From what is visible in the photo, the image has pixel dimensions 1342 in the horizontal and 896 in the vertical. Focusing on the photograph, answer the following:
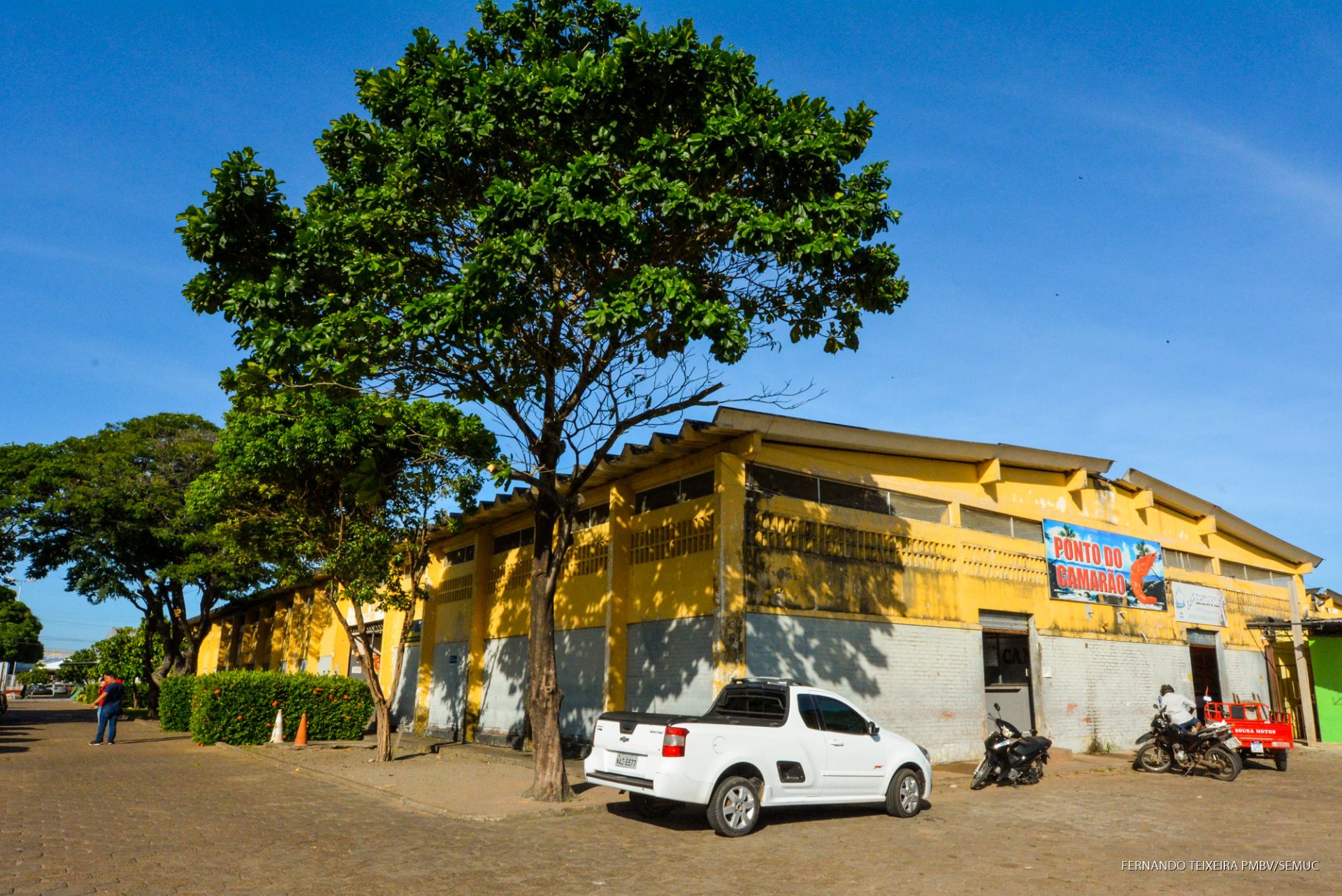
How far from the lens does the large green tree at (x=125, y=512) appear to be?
30422mm

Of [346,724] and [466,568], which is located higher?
[466,568]

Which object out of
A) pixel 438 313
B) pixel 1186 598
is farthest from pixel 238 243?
pixel 1186 598

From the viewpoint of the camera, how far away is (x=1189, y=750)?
16.9 meters

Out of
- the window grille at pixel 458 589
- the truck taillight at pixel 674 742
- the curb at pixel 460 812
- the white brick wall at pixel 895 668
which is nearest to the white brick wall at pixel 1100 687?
the white brick wall at pixel 895 668

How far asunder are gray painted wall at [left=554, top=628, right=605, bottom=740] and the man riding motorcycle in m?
10.8

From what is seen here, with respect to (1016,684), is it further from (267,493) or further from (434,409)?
(267,493)

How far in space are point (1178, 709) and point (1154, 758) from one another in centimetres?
139

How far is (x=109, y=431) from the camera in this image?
3316 cm

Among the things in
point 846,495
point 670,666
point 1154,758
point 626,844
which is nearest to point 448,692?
point 670,666

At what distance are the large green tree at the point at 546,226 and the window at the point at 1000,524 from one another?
8.24 metres

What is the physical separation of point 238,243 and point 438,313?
3386mm

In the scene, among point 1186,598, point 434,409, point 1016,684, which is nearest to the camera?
point 434,409

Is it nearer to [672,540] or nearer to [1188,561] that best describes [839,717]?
[672,540]

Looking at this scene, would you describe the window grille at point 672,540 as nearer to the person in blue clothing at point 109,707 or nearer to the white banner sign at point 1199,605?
the person in blue clothing at point 109,707
